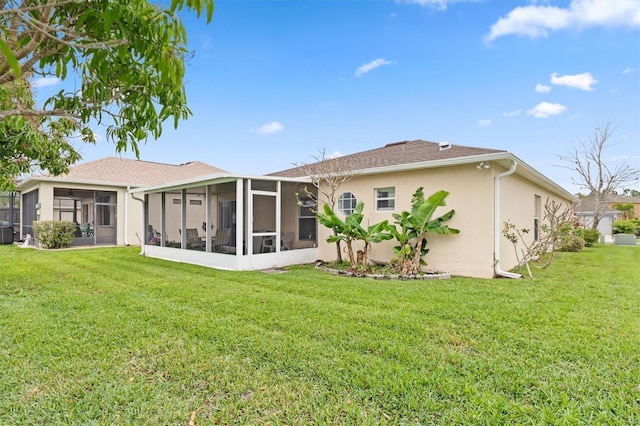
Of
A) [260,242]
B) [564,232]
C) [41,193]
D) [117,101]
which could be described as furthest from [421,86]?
[41,193]

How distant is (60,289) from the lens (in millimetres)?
7438

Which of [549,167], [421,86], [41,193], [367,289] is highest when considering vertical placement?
[421,86]

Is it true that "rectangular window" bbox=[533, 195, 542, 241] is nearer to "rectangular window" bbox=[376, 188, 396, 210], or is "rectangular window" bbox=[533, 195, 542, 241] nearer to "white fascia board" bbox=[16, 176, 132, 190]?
"rectangular window" bbox=[376, 188, 396, 210]

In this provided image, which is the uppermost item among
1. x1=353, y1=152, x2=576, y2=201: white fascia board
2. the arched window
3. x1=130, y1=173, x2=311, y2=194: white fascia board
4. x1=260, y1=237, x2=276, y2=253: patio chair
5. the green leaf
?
x1=353, y1=152, x2=576, y2=201: white fascia board

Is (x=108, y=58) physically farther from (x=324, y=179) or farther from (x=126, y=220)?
(x=126, y=220)

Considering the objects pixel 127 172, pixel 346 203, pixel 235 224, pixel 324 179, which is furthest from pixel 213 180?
pixel 127 172

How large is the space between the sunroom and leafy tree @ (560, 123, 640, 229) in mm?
24926

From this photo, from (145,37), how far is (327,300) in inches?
205

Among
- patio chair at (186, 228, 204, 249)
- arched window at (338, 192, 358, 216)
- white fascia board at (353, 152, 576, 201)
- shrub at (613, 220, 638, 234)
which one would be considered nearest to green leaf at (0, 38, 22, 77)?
white fascia board at (353, 152, 576, 201)

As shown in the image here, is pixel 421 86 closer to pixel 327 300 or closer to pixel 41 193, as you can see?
pixel 327 300

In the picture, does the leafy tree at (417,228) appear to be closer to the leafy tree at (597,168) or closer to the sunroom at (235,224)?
the sunroom at (235,224)

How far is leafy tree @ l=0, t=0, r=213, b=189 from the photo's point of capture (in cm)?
240

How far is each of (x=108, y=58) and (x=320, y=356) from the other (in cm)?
366

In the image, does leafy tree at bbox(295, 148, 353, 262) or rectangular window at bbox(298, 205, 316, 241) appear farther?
rectangular window at bbox(298, 205, 316, 241)
